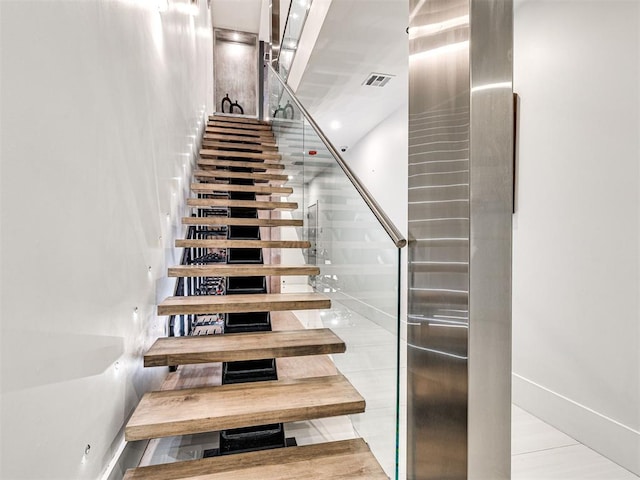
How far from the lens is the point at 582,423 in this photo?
214 cm

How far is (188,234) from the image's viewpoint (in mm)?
3104

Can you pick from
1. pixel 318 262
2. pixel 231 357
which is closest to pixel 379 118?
pixel 318 262

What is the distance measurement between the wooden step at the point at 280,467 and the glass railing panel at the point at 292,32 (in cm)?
456

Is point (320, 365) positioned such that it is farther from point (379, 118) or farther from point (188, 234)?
point (379, 118)

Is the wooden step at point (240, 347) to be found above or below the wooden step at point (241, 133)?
below

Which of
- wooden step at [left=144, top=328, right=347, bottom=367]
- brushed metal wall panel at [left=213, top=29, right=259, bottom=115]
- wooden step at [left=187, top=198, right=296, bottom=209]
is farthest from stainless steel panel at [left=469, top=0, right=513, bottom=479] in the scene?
brushed metal wall panel at [left=213, top=29, right=259, bottom=115]

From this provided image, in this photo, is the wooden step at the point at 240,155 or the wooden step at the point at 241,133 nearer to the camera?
the wooden step at the point at 240,155

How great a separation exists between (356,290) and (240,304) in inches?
27.0

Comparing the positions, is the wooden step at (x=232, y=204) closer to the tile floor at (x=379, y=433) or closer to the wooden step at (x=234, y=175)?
the wooden step at (x=234, y=175)

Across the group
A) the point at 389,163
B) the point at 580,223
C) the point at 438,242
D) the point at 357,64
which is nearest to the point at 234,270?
the point at 438,242

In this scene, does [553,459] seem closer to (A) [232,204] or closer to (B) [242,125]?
(A) [232,204]

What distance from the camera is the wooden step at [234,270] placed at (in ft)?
7.40

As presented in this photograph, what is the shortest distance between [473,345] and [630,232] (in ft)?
4.69

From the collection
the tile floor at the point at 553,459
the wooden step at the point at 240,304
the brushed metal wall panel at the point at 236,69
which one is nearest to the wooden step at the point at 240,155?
the wooden step at the point at 240,304
